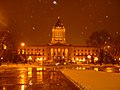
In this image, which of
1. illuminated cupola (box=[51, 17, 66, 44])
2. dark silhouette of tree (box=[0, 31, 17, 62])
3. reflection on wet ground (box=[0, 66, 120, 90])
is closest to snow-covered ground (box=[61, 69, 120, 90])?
reflection on wet ground (box=[0, 66, 120, 90])

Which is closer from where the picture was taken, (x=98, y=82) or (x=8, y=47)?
(x=98, y=82)

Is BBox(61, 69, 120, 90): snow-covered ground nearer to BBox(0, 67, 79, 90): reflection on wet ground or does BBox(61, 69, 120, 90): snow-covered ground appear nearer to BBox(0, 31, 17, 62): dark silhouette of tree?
BBox(0, 67, 79, 90): reflection on wet ground

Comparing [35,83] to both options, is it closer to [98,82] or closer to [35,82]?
[35,82]

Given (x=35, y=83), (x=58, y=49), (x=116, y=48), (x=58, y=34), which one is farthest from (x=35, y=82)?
(x=58, y=34)

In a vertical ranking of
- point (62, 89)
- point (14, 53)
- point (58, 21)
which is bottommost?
point (62, 89)

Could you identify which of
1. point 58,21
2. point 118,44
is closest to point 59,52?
point 58,21

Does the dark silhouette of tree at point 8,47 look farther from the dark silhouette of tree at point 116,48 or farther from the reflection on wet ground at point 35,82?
the reflection on wet ground at point 35,82

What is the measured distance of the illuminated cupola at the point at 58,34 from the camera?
7446 inches

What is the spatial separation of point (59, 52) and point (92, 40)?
80.0m

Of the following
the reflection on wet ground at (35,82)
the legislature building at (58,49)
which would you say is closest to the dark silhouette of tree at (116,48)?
the reflection on wet ground at (35,82)

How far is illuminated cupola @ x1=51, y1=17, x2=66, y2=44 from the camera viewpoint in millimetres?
189125

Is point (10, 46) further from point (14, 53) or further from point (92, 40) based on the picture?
point (92, 40)

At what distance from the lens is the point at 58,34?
190 meters

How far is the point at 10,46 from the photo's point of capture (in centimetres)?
9969
